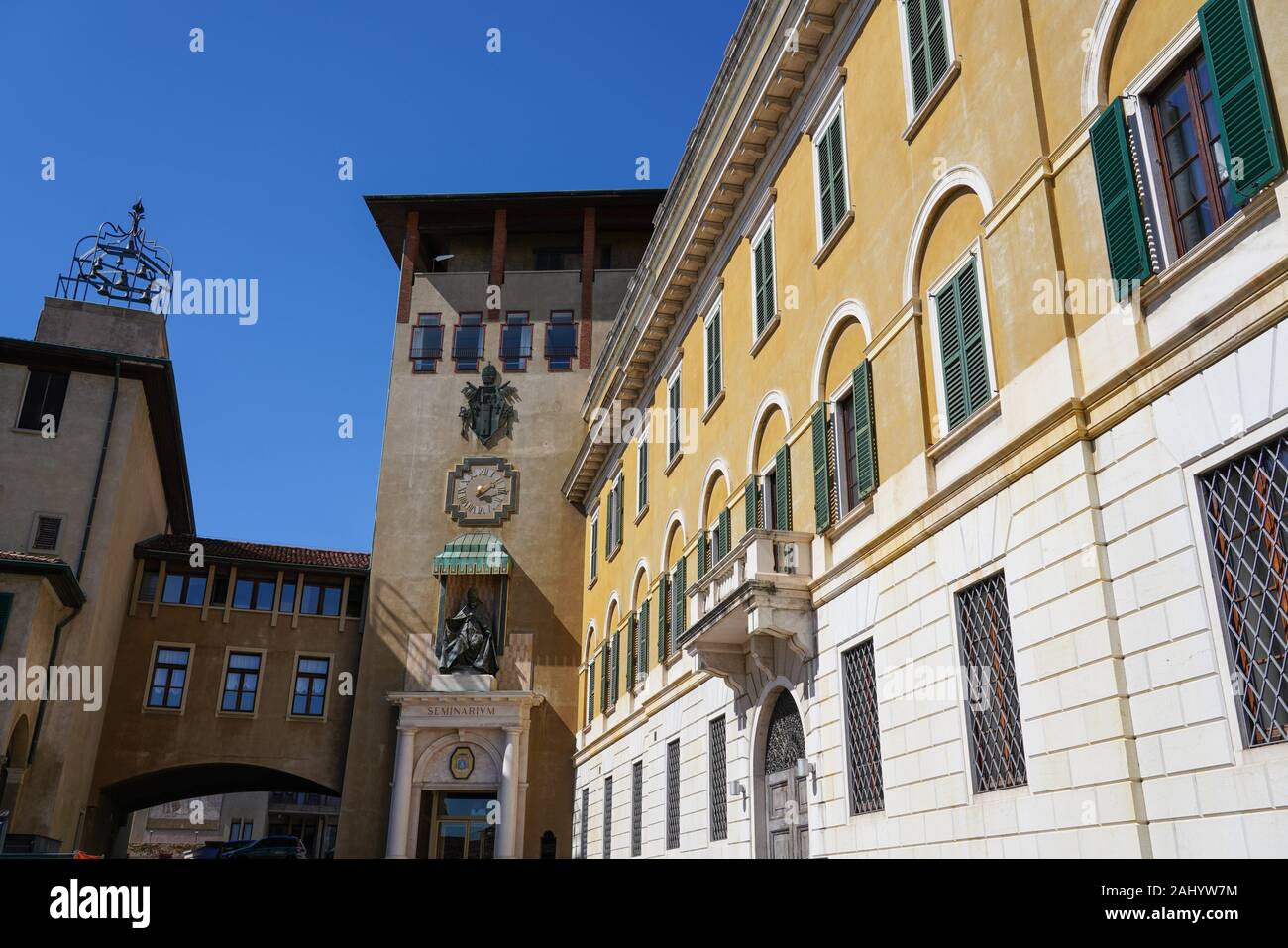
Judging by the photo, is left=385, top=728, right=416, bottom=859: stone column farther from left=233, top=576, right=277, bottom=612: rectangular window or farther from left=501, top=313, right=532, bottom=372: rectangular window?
left=501, top=313, right=532, bottom=372: rectangular window

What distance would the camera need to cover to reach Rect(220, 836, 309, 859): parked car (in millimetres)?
32000

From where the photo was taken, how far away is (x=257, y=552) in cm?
3769

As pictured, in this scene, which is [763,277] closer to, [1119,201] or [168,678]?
[1119,201]

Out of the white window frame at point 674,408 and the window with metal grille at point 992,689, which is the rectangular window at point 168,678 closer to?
the white window frame at point 674,408

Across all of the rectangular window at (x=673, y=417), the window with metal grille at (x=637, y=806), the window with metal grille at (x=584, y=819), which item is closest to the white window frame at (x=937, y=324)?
the rectangular window at (x=673, y=417)

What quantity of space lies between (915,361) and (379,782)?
27.7m

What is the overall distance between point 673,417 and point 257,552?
20053 mm

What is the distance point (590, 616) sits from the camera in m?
34.7

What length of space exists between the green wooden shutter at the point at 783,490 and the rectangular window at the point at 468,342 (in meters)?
25.2

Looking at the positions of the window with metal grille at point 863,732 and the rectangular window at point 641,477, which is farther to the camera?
the rectangular window at point 641,477

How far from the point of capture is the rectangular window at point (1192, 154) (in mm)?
8523

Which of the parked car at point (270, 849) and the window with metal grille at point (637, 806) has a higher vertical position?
the window with metal grille at point (637, 806)

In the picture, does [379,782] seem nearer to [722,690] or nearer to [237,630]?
[237,630]

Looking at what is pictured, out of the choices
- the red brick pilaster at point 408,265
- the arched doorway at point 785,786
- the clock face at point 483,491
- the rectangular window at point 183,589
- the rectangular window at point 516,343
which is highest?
the red brick pilaster at point 408,265
